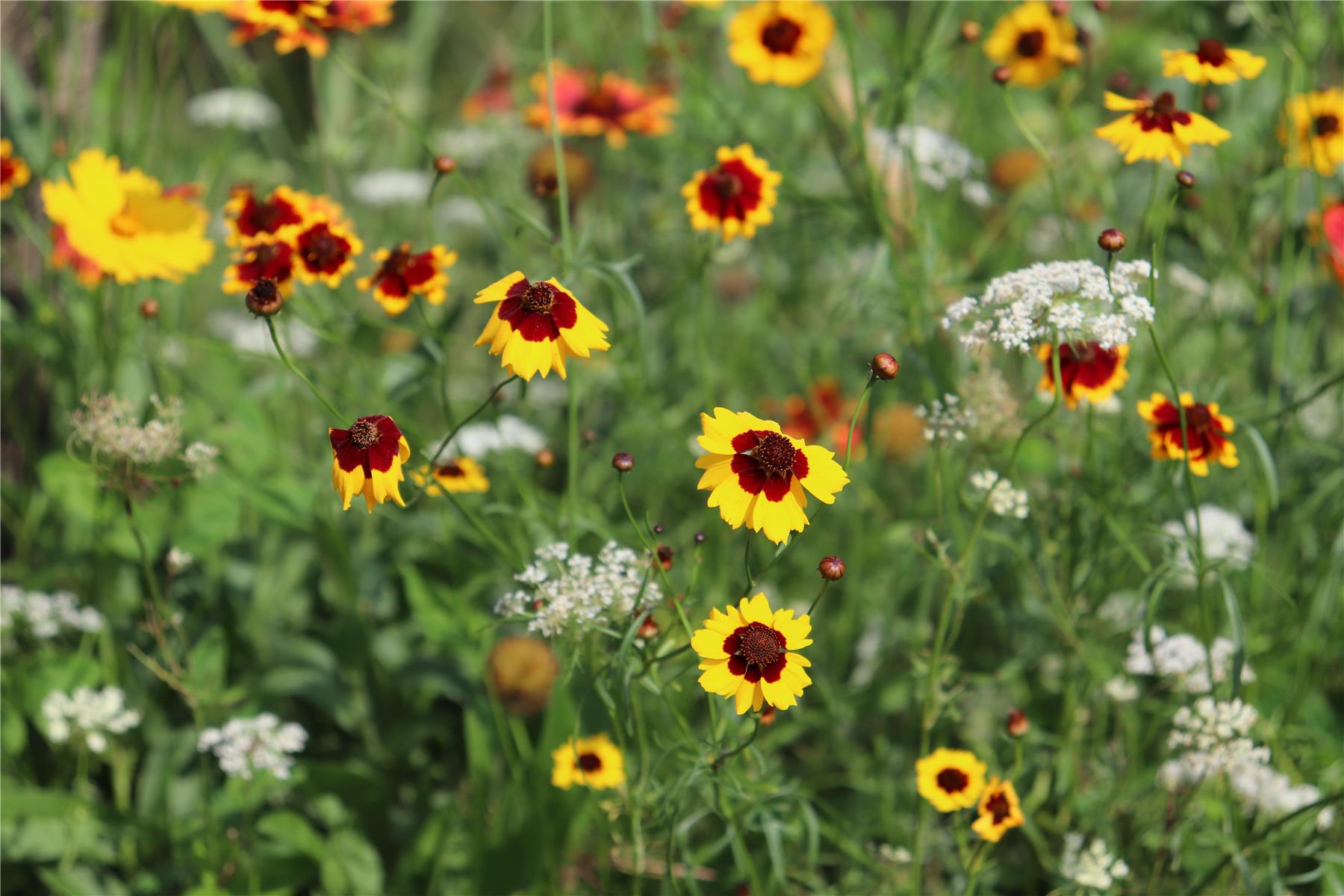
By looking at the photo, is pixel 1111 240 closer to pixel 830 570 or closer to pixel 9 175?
pixel 830 570

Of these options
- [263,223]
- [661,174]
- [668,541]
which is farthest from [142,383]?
[661,174]

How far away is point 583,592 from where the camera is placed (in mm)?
1236

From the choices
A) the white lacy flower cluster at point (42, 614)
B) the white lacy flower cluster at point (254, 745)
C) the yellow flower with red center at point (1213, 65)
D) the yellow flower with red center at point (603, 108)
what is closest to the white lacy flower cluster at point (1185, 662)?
the yellow flower with red center at point (1213, 65)

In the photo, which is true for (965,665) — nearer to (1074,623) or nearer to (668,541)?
(1074,623)

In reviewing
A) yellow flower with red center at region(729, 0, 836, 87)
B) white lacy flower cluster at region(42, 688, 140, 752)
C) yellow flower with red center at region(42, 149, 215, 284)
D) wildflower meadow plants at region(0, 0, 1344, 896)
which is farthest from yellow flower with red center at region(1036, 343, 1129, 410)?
white lacy flower cluster at region(42, 688, 140, 752)

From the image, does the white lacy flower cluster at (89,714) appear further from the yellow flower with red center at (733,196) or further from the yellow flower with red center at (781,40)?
the yellow flower with red center at (781,40)

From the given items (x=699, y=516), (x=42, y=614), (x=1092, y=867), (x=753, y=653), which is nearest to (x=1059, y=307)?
(x=753, y=653)

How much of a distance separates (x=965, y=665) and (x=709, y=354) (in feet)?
3.01

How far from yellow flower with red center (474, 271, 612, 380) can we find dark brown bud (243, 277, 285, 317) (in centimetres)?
20

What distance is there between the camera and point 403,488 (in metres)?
1.90

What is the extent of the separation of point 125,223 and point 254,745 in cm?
80

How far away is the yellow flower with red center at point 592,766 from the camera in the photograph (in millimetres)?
1405

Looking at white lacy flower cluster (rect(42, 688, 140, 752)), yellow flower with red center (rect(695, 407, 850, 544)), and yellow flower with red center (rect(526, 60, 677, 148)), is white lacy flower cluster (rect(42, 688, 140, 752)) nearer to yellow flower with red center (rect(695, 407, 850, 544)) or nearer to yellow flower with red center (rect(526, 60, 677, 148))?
yellow flower with red center (rect(695, 407, 850, 544))

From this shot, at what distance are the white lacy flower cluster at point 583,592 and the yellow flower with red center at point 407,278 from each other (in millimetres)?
391
